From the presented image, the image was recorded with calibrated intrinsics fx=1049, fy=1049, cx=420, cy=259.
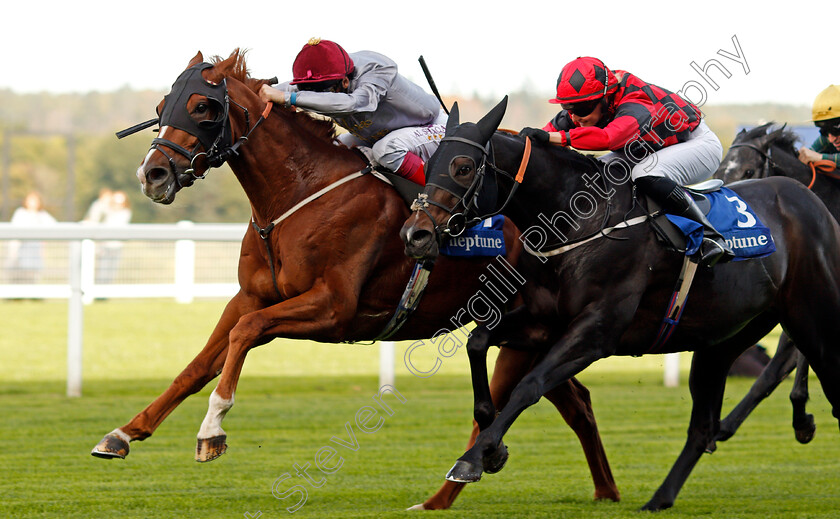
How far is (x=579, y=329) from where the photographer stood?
4.35 metres

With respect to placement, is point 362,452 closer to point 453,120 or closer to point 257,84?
point 257,84

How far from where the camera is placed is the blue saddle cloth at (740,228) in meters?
4.83

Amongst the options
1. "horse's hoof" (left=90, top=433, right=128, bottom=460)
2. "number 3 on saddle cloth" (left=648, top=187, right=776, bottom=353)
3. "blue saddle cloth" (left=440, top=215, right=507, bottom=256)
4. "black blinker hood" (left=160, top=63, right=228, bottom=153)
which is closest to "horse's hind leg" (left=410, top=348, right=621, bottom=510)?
"blue saddle cloth" (left=440, top=215, right=507, bottom=256)

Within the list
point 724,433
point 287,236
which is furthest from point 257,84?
point 724,433

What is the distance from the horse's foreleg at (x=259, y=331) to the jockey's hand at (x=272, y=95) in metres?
0.91

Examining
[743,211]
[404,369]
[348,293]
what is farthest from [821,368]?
[404,369]

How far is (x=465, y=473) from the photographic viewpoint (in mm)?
3988

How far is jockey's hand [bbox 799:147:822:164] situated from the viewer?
21.2 feet

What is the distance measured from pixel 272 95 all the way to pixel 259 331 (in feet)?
3.85

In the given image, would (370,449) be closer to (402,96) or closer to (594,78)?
(402,96)

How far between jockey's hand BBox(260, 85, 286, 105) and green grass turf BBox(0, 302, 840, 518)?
194 cm

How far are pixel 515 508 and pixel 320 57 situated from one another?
7.73 feet

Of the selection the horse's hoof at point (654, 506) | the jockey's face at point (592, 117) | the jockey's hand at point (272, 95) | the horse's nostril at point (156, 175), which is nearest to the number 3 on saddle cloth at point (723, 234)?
the jockey's face at point (592, 117)

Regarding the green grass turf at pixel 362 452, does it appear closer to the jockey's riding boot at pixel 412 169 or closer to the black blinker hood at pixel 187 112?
the jockey's riding boot at pixel 412 169
